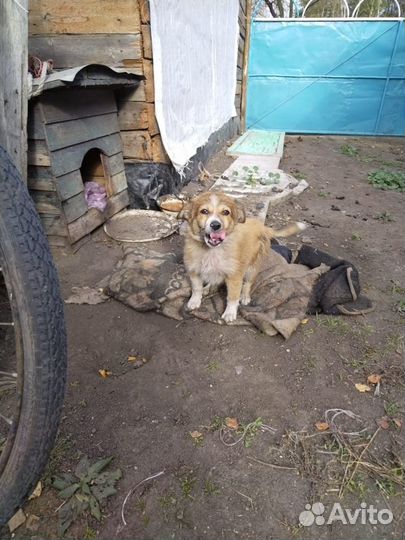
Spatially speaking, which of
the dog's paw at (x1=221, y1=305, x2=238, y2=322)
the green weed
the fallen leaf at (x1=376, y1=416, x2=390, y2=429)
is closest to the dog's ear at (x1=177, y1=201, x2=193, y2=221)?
the dog's paw at (x1=221, y1=305, x2=238, y2=322)

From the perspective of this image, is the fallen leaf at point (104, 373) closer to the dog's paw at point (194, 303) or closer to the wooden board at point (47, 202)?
the dog's paw at point (194, 303)

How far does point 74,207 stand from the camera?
369 cm

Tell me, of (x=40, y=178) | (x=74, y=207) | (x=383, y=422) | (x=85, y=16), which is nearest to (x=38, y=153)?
(x=40, y=178)

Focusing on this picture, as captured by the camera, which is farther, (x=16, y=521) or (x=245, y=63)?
(x=245, y=63)

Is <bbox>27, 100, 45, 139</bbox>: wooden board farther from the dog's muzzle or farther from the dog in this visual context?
the dog's muzzle

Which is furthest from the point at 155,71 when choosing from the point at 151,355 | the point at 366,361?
the point at 366,361

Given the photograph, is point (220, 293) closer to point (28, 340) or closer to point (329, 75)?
point (28, 340)

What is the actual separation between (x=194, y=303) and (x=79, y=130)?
86.9 inches

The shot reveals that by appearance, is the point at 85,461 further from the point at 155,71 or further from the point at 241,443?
the point at 155,71

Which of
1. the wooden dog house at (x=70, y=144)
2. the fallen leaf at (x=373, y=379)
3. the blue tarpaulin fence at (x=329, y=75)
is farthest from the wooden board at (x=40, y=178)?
the blue tarpaulin fence at (x=329, y=75)

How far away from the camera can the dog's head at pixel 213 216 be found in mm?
2600

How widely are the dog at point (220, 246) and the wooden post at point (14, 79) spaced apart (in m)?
1.47

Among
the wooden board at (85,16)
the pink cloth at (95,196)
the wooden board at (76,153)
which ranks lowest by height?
the pink cloth at (95,196)

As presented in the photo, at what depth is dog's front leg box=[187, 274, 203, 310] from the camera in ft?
9.68
